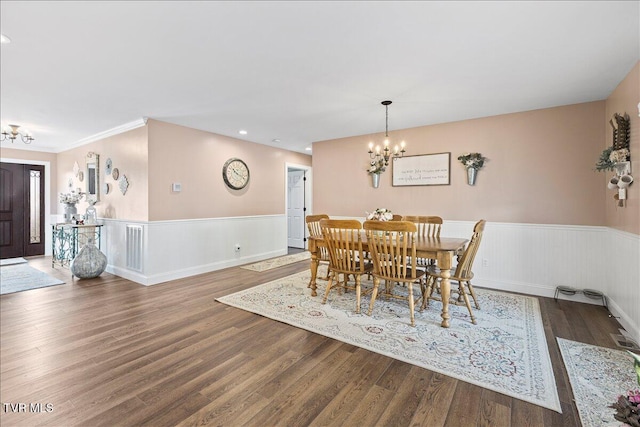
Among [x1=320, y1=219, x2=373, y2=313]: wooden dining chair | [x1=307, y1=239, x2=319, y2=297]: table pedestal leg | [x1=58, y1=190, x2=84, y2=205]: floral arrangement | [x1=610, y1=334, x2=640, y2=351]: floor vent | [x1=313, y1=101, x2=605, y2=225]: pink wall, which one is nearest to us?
[x1=610, y1=334, x2=640, y2=351]: floor vent

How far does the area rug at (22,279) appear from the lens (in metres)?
4.08

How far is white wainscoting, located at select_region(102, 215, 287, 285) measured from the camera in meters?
4.33

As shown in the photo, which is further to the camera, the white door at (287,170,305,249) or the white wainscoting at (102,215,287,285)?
the white door at (287,170,305,249)

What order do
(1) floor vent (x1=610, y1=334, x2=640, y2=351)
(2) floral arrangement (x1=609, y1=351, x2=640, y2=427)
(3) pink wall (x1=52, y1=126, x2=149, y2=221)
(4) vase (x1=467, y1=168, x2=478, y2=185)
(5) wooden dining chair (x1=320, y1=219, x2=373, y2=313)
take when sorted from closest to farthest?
(2) floral arrangement (x1=609, y1=351, x2=640, y2=427), (1) floor vent (x1=610, y1=334, x2=640, y2=351), (5) wooden dining chair (x1=320, y1=219, x2=373, y2=313), (4) vase (x1=467, y1=168, x2=478, y2=185), (3) pink wall (x1=52, y1=126, x2=149, y2=221)

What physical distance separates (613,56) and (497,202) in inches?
79.5

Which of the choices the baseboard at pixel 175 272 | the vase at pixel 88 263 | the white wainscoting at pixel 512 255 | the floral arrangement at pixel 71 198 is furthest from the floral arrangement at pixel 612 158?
the floral arrangement at pixel 71 198

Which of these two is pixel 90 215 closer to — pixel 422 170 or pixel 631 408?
pixel 422 170

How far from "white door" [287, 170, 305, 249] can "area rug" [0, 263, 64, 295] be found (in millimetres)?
4728

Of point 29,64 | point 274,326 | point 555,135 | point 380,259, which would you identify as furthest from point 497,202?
point 29,64

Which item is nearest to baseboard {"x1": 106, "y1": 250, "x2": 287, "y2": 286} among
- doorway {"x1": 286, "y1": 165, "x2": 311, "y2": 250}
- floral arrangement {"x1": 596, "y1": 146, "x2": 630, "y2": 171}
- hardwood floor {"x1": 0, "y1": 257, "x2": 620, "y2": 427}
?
hardwood floor {"x1": 0, "y1": 257, "x2": 620, "y2": 427}

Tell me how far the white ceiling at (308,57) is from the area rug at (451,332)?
8.06ft

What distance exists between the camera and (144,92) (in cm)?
328

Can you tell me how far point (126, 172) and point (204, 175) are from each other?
3.78 feet

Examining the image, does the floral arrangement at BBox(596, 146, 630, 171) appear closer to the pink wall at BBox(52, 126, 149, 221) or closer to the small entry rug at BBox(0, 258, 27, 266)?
the pink wall at BBox(52, 126, 149, 221)
